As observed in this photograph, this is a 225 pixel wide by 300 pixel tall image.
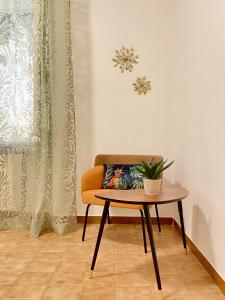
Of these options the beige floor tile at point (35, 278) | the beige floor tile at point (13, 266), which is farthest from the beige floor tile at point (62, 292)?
the beige floor tile at point (13, 266)

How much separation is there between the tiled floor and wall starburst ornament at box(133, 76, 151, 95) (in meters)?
1.46

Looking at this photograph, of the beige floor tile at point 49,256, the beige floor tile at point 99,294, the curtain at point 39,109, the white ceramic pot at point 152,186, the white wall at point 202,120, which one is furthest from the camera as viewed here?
the curtain at point 39,109

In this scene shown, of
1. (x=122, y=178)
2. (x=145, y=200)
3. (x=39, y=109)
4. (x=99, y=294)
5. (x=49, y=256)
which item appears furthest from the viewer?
(x=39, y=109)

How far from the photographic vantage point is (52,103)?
133 inches

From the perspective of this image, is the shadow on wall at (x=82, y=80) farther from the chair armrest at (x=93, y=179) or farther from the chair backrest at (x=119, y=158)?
the chair armrest at (x=93, y=179)

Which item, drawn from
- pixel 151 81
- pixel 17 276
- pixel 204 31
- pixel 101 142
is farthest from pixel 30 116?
pixel 204 31

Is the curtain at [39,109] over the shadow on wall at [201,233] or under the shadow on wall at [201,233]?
over

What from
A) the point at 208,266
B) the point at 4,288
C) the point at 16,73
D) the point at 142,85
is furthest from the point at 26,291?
the point at 142,85

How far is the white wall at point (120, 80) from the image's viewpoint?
143 inches

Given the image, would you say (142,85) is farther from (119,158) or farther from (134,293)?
(134,293)

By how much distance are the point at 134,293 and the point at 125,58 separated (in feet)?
7.79

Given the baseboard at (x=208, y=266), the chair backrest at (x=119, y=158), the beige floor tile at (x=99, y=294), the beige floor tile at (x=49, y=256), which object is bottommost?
the beige floor tile at (x=49, y=256)

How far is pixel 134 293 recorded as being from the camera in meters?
2.13

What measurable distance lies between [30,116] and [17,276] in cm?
157
